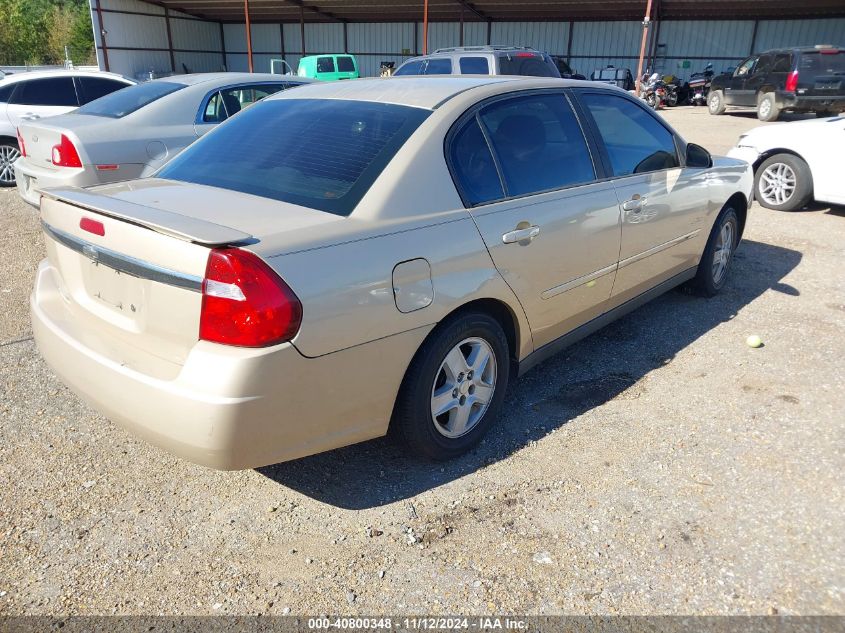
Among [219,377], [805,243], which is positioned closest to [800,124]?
[805,243]

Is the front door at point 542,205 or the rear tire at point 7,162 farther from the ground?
the front door at point 542,205

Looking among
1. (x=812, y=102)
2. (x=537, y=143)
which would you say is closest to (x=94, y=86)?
(x=537, y=143)

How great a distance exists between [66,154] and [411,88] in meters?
4.11

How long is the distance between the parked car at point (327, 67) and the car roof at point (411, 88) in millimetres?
21679

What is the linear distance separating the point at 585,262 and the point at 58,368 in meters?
2.63

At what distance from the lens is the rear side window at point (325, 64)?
2454 centimetres

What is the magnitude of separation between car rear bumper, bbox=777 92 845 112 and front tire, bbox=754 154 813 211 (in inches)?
446

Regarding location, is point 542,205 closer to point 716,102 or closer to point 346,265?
point 346,265

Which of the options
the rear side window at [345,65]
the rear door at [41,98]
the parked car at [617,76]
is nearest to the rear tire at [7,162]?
the rear door at [41,98]

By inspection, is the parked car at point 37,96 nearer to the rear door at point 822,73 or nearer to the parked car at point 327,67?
the parked car at point 327,67

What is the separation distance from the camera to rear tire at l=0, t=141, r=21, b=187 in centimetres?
952

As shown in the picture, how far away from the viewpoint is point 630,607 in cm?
234

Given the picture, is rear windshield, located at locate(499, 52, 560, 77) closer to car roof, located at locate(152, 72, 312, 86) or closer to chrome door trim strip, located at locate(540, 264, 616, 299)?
car roof, located at locate(152, 72, 312, 86)

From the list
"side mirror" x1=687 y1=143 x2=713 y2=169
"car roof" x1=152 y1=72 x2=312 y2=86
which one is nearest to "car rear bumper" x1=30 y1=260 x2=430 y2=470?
"side mirror" x1=687 y1=143 x2=713 y2=169
